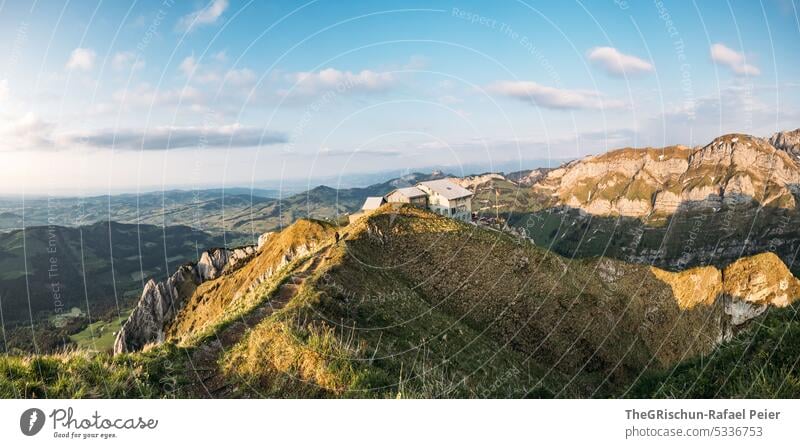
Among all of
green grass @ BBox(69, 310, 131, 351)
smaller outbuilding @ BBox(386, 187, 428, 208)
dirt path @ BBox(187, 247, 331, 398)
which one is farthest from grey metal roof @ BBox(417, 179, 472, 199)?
green grass @ BBox(69, 310, 131, 351)

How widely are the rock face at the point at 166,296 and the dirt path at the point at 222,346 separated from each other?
1522 inches

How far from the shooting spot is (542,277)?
2016 inches

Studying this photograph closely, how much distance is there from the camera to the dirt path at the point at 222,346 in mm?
12766

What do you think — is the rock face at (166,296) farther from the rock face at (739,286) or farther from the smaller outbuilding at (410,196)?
the rock face at (739,286)

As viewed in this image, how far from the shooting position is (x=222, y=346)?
683 inches

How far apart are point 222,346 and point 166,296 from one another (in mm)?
54322

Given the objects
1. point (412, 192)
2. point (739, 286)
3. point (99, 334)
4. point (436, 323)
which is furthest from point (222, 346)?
point (99, 334)

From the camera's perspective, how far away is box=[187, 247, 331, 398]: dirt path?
12.8 metres

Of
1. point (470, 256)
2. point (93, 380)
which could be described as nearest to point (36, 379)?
point (93, 380)

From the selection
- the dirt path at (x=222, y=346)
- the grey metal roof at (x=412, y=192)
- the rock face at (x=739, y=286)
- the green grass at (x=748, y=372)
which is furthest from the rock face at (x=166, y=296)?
the rock face at (x=739, y=286)

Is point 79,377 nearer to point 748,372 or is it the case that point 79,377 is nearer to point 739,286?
point 748,372

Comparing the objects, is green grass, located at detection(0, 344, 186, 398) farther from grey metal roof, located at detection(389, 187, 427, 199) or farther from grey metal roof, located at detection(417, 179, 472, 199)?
grey metal roof, located at detection(417, 179, 472, 199)
